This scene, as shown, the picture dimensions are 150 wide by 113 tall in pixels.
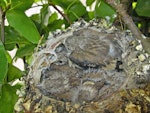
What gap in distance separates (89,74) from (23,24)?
0.16 metres

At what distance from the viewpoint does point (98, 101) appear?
1.55 ft

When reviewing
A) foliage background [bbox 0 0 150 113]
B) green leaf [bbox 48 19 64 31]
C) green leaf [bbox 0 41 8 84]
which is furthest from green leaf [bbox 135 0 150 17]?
green leaf [bbox 0 41 8 84]

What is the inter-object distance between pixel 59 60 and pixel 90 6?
0.92ft

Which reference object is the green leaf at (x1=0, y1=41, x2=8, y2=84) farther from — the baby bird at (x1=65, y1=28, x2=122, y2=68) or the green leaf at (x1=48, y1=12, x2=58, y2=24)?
the green leaf at (x1=48, y1=12, x2=58, y2=24)

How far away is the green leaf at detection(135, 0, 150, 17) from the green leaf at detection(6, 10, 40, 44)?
163 millimetres

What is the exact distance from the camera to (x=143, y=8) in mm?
682

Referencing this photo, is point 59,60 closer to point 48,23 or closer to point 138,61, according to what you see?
point 138,61

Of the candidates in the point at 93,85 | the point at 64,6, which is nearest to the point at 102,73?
the point at 93,85

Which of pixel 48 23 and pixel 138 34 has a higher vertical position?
pixel 138 34

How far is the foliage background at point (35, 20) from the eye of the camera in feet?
2.02

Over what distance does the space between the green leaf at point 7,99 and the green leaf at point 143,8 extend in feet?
0.70

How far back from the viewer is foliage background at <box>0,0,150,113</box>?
62 cm

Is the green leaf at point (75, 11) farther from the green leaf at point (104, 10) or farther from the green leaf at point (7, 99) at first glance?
the green leaf at point (7, 99)

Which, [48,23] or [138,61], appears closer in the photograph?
[138,61]
